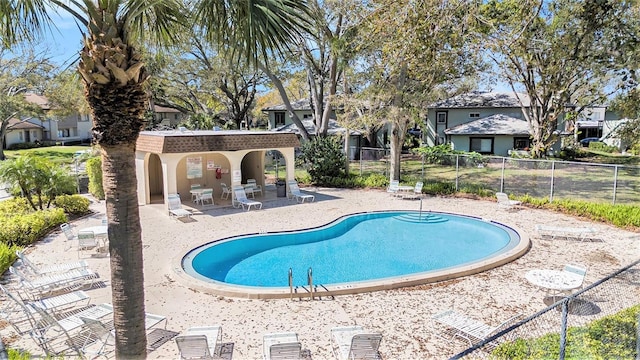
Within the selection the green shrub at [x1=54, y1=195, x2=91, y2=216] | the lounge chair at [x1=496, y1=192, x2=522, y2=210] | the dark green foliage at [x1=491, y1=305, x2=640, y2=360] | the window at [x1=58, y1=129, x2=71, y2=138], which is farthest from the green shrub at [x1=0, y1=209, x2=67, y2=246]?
the window at [x1=58, y1=129, x2=71, y2=138]

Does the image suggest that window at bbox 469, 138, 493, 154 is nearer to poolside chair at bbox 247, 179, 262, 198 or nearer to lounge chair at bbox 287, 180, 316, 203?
lounge chair at bbox 287, 180, 316, 203

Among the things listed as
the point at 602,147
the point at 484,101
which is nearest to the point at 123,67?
the point at 484,101

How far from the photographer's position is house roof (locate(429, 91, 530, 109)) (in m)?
37.9

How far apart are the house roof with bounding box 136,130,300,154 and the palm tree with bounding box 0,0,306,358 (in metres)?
11.6

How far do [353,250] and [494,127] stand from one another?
26031 millimetres

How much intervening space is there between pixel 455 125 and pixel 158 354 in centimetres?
3671

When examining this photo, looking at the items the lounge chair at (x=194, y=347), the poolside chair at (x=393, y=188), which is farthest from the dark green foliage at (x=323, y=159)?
the lounge chair at (x=194, y=347)

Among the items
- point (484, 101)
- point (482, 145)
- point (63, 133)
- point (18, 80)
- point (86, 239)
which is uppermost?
point (18, 80)

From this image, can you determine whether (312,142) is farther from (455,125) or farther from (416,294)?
(455,125)

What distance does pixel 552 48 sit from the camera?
19359mm

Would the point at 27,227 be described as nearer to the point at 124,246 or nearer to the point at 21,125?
the point at 124,246

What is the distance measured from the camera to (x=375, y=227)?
17359 millimetres

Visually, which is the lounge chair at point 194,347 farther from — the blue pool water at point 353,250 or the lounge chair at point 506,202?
the lounge chair at point 506,202

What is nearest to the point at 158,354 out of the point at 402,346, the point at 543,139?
the point at 402,346
